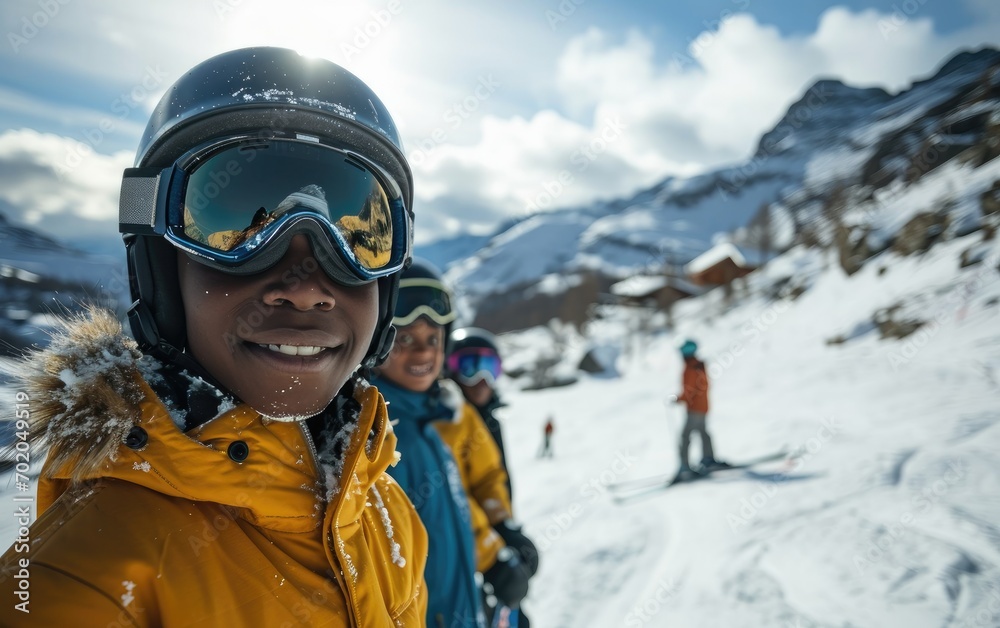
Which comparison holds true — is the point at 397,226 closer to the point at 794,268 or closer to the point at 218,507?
the point at 218,507

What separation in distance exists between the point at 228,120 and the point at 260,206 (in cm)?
31

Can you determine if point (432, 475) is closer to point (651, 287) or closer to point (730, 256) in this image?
point (651, 287)

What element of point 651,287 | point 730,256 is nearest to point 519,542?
point 651,287

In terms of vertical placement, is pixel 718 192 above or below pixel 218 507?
above

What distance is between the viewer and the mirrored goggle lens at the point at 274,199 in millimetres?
1384

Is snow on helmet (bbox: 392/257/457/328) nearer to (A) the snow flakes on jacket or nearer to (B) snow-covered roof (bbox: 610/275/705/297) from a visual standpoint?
(A) the snow flakes on jacket

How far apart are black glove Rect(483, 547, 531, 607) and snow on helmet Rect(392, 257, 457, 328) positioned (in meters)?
1.48

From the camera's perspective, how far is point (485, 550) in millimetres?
2822

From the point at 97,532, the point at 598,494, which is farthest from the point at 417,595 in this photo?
the point at 598,494

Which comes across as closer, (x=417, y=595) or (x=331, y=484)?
(x=331, y=484)

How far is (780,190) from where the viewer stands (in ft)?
447

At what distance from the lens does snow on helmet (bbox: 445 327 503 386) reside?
4.92 m

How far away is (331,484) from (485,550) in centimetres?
189

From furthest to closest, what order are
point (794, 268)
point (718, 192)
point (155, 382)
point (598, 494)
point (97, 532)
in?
point (718, 192) → point (794, 268) → point (598, 494) → point (155, 382) → point (97, 532)
